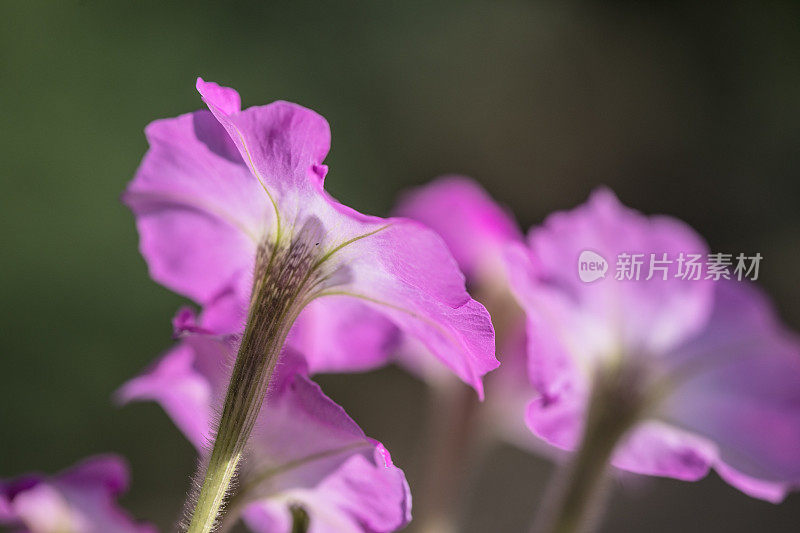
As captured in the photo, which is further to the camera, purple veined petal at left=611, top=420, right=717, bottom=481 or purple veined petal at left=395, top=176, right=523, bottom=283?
purple veined petal at left=395, top=176, right=523, bottom=283

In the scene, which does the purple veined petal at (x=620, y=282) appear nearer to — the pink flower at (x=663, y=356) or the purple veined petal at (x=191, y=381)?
the pink flower at (x=663, y=356)

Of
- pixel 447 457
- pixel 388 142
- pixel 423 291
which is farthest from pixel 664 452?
pixel 388 142

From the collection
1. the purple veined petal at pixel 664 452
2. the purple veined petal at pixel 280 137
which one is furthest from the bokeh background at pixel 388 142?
the purple veined petal at pixel 280 137

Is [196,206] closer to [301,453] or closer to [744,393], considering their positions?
[301,453]

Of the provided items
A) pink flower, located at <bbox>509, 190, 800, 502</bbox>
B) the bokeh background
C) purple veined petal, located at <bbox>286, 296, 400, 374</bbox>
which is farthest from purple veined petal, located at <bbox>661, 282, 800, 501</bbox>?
the bokeh background

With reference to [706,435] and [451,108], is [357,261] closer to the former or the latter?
[706,435]

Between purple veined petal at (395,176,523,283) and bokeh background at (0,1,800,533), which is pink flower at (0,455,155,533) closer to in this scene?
purple veined petal at (395,176,523,283)

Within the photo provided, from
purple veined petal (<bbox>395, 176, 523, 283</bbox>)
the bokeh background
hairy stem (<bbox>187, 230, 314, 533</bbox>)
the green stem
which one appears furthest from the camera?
the bokeh background
